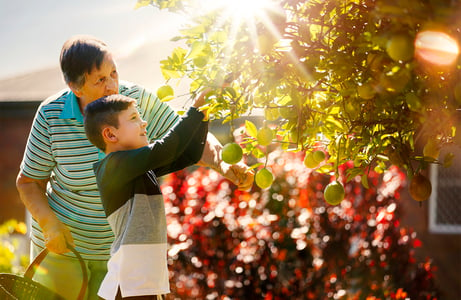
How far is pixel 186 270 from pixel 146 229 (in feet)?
6.52

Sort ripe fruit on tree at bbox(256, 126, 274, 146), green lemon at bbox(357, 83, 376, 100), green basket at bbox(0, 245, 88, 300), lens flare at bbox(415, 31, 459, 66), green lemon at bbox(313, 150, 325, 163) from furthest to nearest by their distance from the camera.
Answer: green basket at bbox(0, 245, 88, 300)
green lemon at bbox(313, 150, 325, 163)
ripe fruit on tree at bbox(256, 126, 274, 146)
green lemon at bbox(357, 83, 376, 100)
lens flare at bbox(415, 31, 459, 66)

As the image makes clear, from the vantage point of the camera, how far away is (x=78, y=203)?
8.16 feet

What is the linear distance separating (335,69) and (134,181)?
1009mm

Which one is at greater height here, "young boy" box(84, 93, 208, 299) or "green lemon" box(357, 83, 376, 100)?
"green lemon" box(357, 83, 376, 100)

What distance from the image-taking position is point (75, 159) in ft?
8.02

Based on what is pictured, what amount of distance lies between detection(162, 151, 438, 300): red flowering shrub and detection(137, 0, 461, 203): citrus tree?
224 cm

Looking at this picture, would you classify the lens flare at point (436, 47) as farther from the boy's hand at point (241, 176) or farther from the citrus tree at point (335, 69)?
the boy's hand at point (241, 176)

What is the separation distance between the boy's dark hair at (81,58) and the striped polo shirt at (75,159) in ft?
0.53

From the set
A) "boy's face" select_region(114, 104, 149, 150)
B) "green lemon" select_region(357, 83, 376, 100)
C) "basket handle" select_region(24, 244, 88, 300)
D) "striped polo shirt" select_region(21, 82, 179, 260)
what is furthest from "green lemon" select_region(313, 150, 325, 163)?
"basket handle" select_region(24, 244, 88, 300)

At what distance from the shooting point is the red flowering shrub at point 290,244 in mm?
3779

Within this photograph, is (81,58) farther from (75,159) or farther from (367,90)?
→ (367,90)

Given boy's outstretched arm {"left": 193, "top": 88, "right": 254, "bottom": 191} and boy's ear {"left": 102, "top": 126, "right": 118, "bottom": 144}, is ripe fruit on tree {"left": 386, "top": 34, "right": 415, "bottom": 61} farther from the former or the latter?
boy's ear {"left": 102, "top": 126, "right": 118, "bottom": 144}

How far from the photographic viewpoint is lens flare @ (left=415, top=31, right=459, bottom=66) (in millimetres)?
1025

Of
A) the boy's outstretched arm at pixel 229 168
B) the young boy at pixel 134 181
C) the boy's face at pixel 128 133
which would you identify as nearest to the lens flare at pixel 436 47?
the young boy at pixel 134 181
